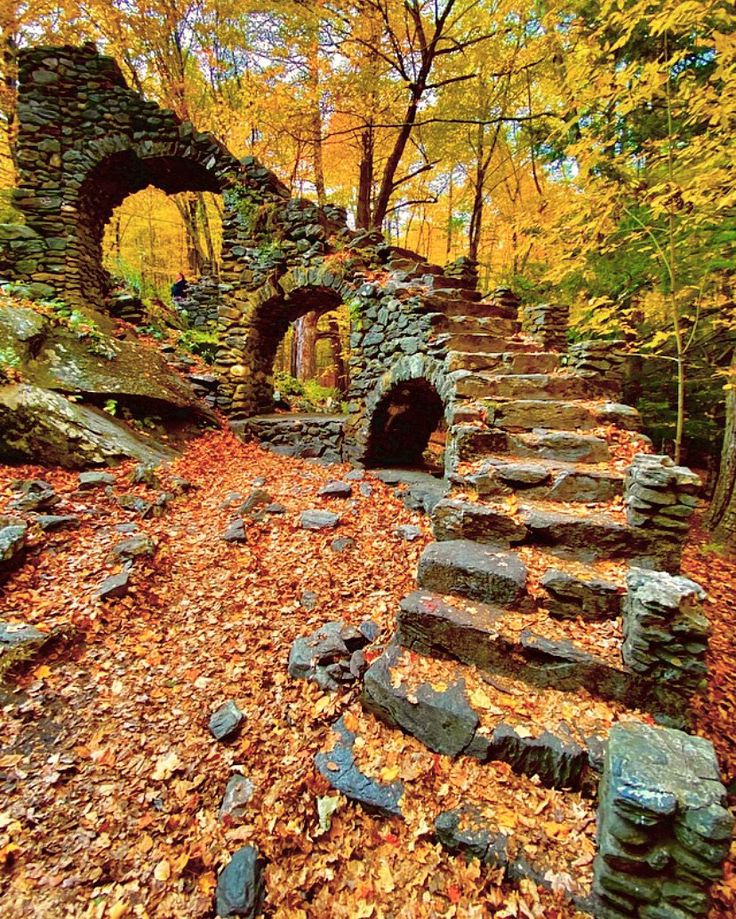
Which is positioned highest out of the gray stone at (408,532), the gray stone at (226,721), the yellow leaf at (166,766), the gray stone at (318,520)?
the gray stone at (318,520)

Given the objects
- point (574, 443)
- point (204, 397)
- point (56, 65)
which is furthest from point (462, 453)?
point (56, 65)

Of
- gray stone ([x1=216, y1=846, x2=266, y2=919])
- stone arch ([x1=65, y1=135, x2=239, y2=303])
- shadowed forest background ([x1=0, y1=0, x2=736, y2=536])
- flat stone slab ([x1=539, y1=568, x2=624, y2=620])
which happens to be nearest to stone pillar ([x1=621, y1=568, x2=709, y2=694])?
flat stone slab ([x1=539, y1=568, x2=624, y2=620])

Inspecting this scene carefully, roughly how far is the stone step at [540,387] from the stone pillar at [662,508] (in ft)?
6.42

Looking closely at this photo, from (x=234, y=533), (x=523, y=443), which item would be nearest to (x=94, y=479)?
(x=234, y=533)

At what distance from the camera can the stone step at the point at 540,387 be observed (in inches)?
193

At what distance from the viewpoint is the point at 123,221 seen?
1588 centimetres

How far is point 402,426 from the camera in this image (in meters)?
7.76

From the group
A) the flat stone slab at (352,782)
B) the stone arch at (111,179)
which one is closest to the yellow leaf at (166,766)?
the flat stone slab at (352,782)

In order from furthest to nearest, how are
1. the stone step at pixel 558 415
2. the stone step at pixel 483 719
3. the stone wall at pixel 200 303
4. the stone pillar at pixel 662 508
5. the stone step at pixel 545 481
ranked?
the stone wall at pixel 200 303
the stone step at pixel 558 415
the stone step at pixel 545 481
the stone pillar at pixel 662 508
the stone step at pixel 483 719

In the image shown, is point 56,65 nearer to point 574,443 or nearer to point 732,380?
point 574,443

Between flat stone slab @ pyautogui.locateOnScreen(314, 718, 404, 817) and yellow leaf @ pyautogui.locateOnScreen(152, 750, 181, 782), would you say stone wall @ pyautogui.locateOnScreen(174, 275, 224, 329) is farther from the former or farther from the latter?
flat stone slab @ pyautogui.locateOnScreen(314, 718, 404, 817)

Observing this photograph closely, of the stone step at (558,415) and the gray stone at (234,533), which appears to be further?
the gray stone at (234,533)

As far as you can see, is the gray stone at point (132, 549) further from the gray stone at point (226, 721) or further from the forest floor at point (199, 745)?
the gray stone at point (226, 721)

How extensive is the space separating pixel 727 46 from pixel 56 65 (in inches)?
458
